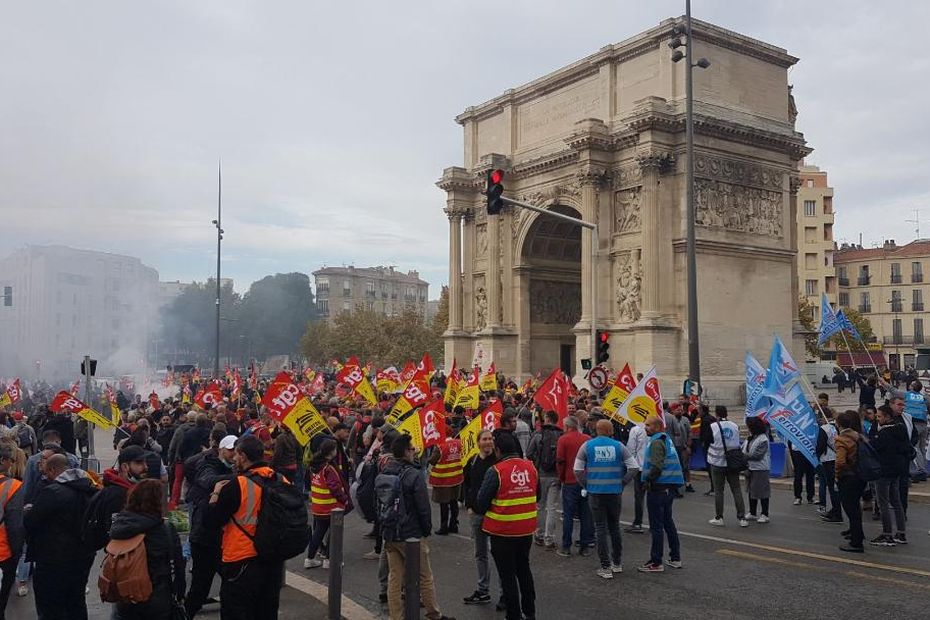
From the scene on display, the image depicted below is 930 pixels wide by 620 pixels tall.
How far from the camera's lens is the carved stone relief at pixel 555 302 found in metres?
38.8

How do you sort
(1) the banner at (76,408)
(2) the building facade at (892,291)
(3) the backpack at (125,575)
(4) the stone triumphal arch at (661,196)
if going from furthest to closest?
(2) the building facade at (892,291) < (4) the stone triumphal arch at (661,196) < (1) the banner at (76,408) < (3) the backpack at (125,575)

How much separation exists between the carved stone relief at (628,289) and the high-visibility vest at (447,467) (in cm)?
2152

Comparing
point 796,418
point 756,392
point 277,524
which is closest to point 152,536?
point 277,524

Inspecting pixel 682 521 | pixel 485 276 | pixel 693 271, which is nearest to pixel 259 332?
pixel 485 276

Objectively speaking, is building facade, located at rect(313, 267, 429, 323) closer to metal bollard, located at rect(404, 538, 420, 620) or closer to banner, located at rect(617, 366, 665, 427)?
banner, located at rect(617, 366, 665, 427)

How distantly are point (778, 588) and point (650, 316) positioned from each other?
2233 centimetres

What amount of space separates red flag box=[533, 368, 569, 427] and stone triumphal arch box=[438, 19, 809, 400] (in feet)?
41.1

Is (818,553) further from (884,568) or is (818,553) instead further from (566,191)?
(566,191)

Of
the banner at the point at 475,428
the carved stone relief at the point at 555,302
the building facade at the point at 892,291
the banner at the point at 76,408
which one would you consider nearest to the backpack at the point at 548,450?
the banner at the point at 475,428

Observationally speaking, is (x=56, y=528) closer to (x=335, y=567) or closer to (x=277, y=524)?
(x=277, y=524)

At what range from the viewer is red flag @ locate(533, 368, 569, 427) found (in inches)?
618

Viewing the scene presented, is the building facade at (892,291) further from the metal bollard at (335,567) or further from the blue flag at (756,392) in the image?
the metal bollard at (335,567)

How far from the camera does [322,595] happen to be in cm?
830

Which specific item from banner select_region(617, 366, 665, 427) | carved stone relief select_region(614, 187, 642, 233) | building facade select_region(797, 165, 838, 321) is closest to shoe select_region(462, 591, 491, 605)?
banner select_region(617, 366, 665, 427)
